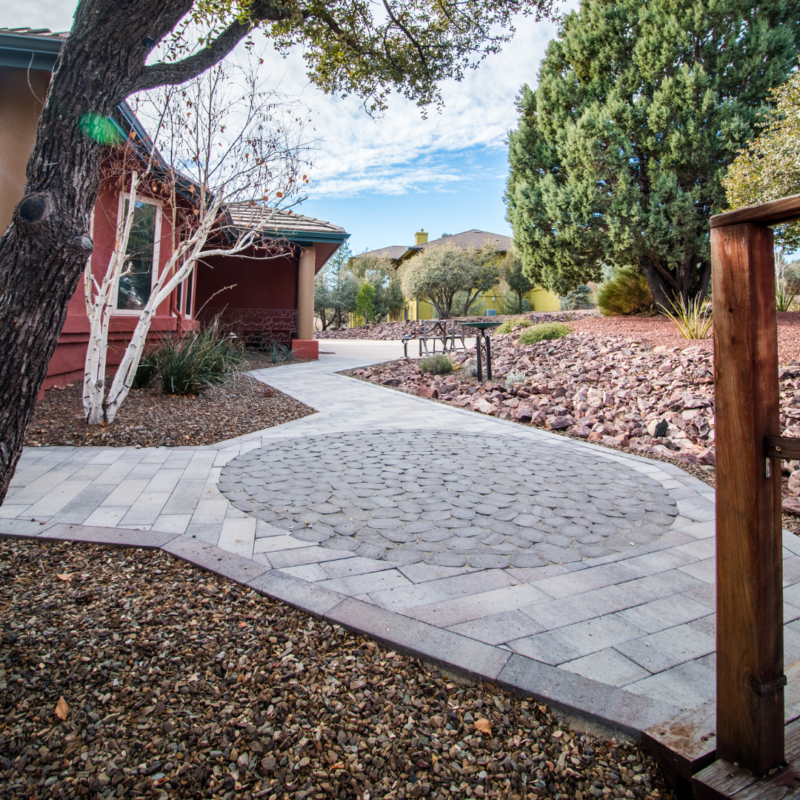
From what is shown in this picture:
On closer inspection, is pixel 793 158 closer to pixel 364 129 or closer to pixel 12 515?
pixel 364 129

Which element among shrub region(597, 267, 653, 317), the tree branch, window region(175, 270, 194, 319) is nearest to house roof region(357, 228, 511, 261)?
shrub region(597, 267, 653, 317)

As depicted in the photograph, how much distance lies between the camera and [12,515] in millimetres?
2895

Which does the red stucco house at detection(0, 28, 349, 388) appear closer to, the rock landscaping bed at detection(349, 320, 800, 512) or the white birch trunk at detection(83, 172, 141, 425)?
the white birch trunk at detection(83, 172, 141, 425)

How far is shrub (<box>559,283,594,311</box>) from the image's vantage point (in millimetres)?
24094

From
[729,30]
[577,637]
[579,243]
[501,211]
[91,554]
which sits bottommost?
[577,637]

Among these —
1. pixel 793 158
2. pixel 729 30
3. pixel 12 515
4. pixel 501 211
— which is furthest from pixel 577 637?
pixel 501 211

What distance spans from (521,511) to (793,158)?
23.9 feet

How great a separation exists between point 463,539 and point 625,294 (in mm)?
11091

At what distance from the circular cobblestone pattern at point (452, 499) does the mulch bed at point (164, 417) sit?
0.88m

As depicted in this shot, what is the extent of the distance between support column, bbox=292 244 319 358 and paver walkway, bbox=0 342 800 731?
25.5 ft

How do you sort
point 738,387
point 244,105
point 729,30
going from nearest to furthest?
point 738,387, point 244,105, point 729,30

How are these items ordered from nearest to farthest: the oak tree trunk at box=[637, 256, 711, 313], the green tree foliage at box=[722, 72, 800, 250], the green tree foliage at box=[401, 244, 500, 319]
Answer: the green tree foliage at box=[722, 72, 800, 250] < the oak tree trunk at box=[637, 256, 711, 313] < the green tree foliage at box=[401, 244, 500, 319]

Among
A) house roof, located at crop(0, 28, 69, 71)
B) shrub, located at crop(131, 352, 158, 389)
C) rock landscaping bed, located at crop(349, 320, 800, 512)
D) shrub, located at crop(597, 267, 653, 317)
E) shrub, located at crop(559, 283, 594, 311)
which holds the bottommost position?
rock landscaping bed, located at crop(349, 320, 800, 512)

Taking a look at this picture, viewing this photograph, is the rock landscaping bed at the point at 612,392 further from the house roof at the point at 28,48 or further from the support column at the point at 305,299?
the house roof at the point at 28,48
